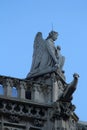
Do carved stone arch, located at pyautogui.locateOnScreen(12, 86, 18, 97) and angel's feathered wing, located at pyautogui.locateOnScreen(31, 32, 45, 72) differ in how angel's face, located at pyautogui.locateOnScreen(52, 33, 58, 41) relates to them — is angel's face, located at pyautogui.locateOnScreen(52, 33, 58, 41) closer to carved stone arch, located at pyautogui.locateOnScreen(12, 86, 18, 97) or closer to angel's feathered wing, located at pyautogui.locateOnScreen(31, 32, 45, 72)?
angel's feathered wing, located at pyautogui.locateOnScreen(31, 32, 45, 72)

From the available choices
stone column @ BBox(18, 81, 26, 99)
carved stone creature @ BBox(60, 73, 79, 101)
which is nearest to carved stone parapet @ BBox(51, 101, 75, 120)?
carved stone creature @ BBox(60, 73, 79, 101)

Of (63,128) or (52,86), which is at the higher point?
(52,86)

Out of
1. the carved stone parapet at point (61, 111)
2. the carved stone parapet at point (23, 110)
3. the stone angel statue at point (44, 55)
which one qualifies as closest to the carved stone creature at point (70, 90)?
the carved stone parapet at point (61, 111)

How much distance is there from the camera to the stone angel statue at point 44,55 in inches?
1000

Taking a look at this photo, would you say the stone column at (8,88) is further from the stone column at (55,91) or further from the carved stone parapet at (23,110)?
the stone column at (55,91)

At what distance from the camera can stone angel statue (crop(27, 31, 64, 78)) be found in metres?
25.4

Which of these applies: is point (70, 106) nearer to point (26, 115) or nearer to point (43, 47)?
point (26, 115)

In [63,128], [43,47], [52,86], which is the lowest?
[63,128]

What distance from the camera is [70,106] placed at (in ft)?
78.4

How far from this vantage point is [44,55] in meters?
25.9

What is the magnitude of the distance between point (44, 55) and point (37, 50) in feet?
2.16

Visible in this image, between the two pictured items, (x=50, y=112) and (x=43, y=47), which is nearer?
(x=50, y=112)

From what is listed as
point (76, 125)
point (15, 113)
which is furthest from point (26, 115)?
point (76, 125)

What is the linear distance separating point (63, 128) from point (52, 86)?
5.96ft
